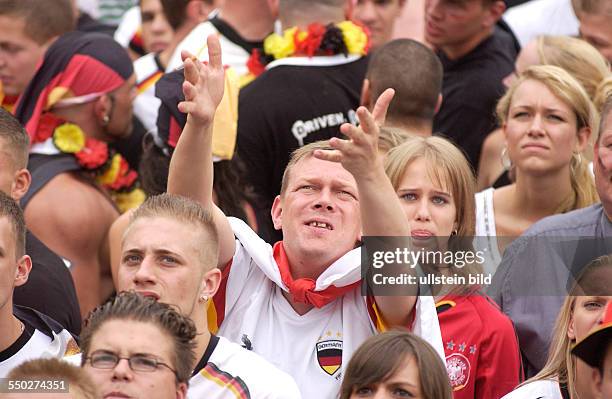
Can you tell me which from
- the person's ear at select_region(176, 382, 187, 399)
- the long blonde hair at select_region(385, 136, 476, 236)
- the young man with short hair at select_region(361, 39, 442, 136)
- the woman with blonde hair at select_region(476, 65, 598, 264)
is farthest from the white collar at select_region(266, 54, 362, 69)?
the person's ear at select_region(176, 382, 187, 399)

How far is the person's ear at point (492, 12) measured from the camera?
315 inches

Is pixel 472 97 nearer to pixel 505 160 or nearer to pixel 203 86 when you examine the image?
pixel 505 160

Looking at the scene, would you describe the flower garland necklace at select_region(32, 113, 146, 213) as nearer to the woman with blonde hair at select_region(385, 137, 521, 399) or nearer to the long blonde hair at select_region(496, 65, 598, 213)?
the woman with blonde hair at select_region(385, 137, 521, 399)

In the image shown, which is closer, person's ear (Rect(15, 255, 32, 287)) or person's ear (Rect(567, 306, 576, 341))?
person's ear (Rect(567, 306, 576, 341))

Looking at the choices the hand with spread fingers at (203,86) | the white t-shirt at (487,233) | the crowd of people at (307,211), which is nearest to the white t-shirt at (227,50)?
the crowd of people at (307,211)

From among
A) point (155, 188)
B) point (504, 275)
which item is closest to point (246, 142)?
point (155, 188)

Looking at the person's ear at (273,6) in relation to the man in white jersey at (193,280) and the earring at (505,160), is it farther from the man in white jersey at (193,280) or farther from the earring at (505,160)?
the man in white jersey at (193,280)

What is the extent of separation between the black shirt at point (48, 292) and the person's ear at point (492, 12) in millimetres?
3264

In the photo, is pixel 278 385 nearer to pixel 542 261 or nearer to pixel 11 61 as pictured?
pixel 542 261

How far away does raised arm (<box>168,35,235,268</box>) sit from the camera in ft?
16.2

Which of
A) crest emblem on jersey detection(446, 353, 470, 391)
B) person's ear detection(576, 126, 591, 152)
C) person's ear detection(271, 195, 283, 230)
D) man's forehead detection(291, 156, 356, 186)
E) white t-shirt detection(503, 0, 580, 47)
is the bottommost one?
crest emblem on jersey detection(446, 353, 470, 391)

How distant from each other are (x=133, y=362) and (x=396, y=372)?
33.2 inches

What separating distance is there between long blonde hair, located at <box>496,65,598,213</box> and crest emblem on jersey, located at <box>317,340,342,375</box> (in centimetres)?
179

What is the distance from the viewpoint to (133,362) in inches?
171
